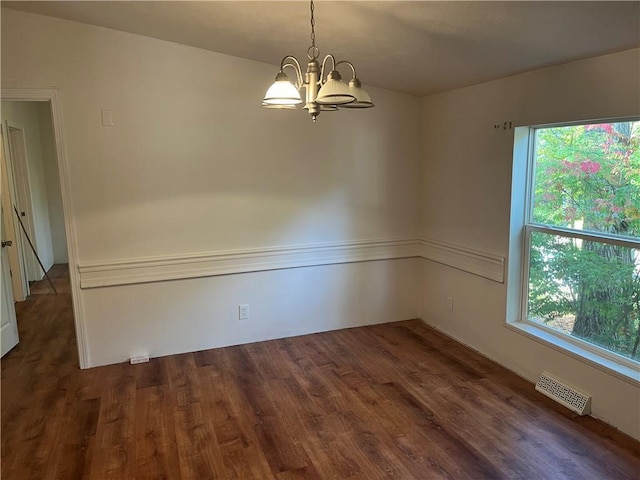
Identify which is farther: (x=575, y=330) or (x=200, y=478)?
(x=575, y=330)

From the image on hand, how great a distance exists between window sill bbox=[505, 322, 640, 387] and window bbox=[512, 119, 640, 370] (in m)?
0.03

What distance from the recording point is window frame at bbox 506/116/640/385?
9.28 feet

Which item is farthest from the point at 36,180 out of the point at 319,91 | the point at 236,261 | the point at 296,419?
the point at 319,91

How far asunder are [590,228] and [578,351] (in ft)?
2.54

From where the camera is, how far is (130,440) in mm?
2572

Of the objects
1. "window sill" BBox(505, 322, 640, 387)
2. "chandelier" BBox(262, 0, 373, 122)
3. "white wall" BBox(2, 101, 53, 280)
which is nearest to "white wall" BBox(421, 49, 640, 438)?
"window sill" BBox(505, 322, 640, 387)

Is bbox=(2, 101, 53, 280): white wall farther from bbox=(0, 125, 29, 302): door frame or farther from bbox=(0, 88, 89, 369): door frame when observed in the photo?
bbox=(0, 88, 89, 369): door frame

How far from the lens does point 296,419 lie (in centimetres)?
276

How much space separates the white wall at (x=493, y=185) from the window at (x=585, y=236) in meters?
0.16


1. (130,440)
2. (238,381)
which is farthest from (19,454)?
(238,381)

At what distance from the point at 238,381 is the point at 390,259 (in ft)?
6.04

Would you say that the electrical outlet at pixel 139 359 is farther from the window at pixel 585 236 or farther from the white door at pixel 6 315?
the window at pixel 585 236

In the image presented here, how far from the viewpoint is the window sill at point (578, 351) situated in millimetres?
2527

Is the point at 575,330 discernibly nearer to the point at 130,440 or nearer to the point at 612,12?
the point at 612,12
